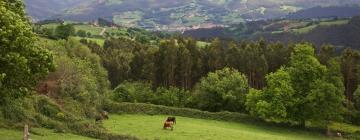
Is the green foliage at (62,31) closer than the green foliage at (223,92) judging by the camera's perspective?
No

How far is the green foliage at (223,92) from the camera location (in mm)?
87875

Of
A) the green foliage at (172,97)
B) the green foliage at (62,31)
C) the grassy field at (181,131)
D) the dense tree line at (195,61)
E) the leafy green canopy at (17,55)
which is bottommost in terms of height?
the green foliage at (172,97)

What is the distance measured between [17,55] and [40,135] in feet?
52.2

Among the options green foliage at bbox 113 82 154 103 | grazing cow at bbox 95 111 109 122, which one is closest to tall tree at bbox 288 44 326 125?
grazing cow at bbox 95 111 109 122

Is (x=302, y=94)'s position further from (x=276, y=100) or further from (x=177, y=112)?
(x=177, y=112)

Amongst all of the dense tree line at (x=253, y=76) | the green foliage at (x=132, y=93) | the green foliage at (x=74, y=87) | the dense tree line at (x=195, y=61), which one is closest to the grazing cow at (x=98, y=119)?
the green foliage at (x=74, y=87)

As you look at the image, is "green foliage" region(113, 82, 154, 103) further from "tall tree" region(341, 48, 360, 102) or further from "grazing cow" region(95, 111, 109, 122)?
"tall tree" region(341, 48, 360, 102)

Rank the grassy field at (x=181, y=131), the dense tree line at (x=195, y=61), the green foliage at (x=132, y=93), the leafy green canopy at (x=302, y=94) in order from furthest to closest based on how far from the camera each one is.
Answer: the dense tree line at (x=195, y=61) < the green foliage at (x=132, y=93) < the leafy green canopy at (x=302, y=94) < the grassy field at (x=181, y=131)

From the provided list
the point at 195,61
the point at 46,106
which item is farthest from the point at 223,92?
the point at 46,106

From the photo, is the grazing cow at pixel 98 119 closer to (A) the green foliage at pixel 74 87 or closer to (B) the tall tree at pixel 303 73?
(A) the green foliage at pixel 74 87

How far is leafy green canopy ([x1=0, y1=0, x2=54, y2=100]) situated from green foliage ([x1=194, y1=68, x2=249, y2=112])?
2114 inches

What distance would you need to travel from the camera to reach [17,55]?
3128cm

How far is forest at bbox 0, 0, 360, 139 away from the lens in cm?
3534

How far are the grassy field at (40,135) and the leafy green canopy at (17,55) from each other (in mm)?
6578
